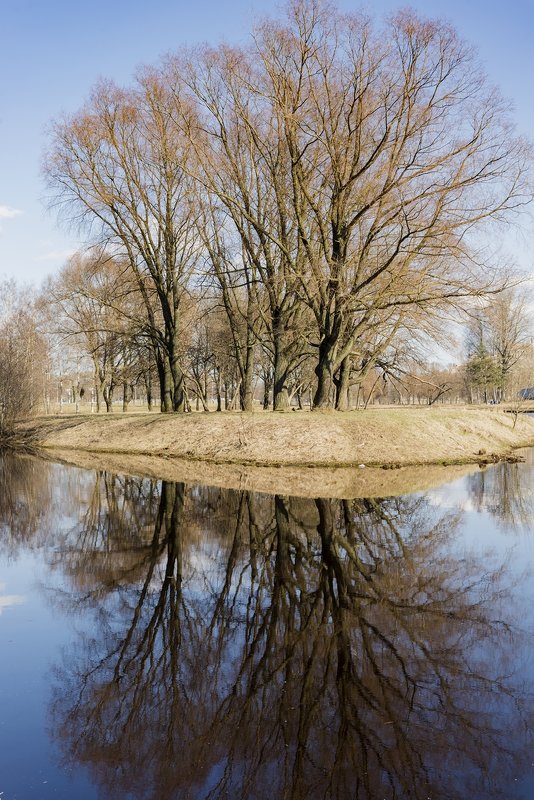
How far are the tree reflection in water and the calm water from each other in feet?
0.06

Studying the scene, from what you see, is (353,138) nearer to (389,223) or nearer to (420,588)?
(389,223)

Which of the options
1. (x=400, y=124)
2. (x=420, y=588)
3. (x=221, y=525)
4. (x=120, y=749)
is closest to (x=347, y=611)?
(x=420, y=588)

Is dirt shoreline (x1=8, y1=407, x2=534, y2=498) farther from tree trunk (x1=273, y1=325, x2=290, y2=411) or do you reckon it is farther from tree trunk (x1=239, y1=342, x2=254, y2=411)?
tree trunk (x1=273, y1=325, x2=290, y2=411)

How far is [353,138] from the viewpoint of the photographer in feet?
78.4

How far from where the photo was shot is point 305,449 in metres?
22.8

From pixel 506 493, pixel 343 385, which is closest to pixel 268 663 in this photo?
pixel 506 493

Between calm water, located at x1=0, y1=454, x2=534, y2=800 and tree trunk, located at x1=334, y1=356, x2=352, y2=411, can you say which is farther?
tree trunk, located at x1=334, y1=356, x2=352, y2=411

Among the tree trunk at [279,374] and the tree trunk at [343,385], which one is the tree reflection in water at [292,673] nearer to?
the tree trunk at [343,385]

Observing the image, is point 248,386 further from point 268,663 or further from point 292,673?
point 292,673

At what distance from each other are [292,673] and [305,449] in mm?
17022

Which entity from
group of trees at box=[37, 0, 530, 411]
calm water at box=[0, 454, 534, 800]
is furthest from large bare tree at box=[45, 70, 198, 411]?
calm water at box=[0, 454, 534, 800]

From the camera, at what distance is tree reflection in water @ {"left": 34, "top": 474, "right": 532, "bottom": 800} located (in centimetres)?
448

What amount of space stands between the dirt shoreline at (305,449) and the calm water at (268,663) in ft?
20.2

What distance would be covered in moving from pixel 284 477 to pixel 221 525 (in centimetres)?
708
